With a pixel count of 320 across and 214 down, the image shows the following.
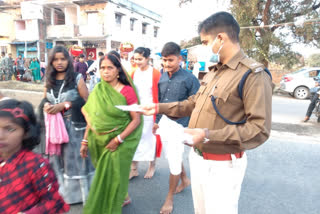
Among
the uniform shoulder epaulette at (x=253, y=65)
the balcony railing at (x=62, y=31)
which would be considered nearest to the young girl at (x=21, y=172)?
the uniform shoulder epaulette at (x=253, y=65)

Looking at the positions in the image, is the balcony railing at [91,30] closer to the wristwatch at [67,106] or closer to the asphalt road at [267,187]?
the asphalt road at [267,187]

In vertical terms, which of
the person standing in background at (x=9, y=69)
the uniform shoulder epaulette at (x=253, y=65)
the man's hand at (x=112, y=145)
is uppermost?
the uniform shoulder epaulette at (x=253, y=65)

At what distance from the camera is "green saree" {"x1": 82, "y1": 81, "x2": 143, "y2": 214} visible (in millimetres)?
2172

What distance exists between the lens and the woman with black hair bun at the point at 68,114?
2.50 m

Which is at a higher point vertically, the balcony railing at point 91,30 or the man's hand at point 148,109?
the balcony railing at point 91,30

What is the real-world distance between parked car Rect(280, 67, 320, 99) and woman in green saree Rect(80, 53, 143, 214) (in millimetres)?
11162

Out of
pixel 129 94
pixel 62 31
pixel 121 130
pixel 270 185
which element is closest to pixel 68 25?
pixel 62 31

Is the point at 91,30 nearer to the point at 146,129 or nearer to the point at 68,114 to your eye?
the point at 146,129

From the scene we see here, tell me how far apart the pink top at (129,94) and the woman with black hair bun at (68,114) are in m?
0.58

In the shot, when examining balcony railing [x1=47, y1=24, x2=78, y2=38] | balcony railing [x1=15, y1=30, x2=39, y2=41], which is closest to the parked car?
balcony railing [x1=47, y1=24, x2=78, y2=38]

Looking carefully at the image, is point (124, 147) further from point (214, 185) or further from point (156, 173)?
point (156, 173)

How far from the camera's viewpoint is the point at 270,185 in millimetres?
3211

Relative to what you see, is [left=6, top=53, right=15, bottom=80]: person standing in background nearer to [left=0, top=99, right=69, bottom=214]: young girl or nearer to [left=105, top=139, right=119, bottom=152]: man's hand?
[left=105, top=139, right=119, bottom=152]: man's hand

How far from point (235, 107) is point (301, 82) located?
454 inches
